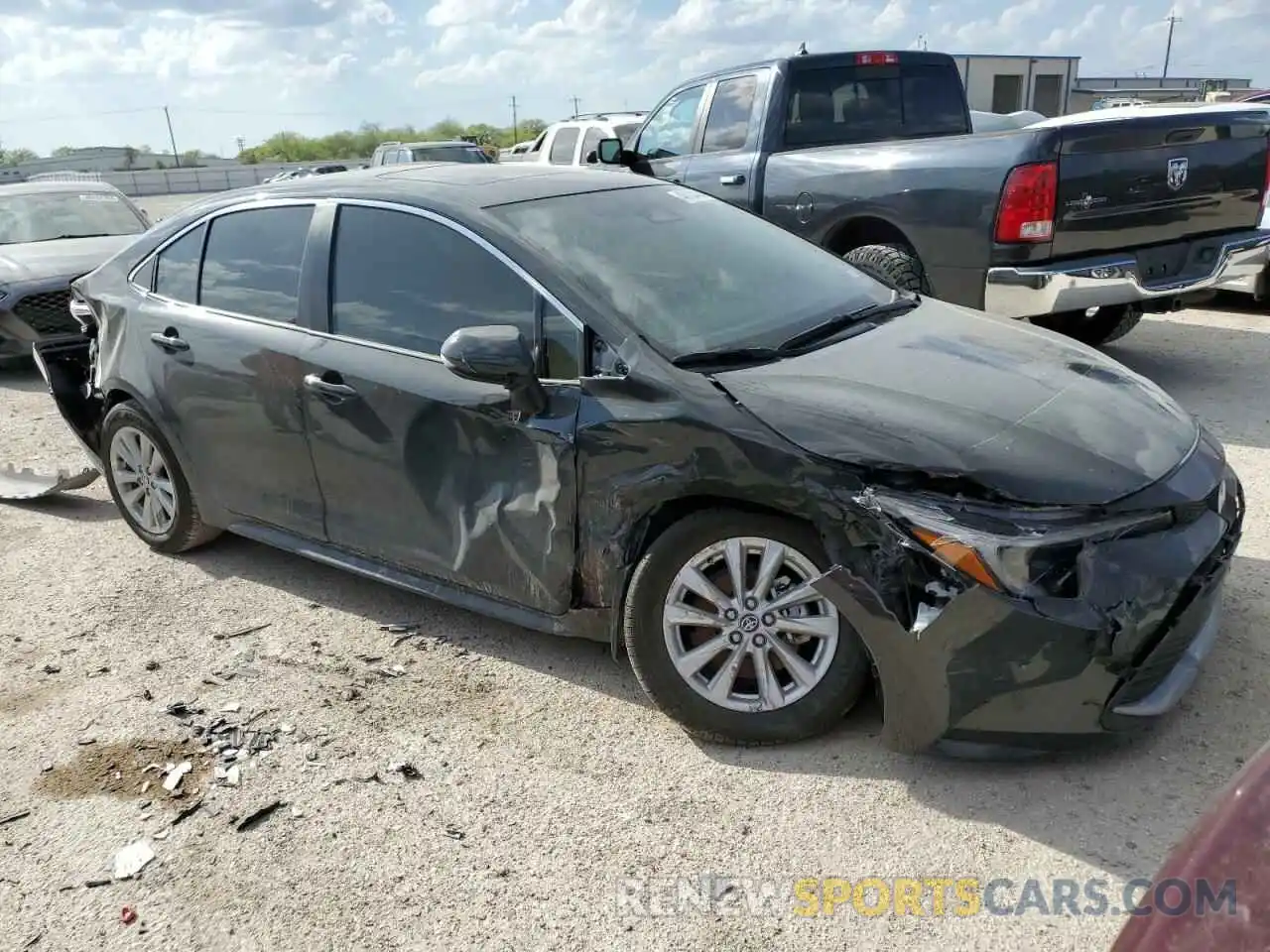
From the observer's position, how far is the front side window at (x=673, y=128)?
823 centimetres

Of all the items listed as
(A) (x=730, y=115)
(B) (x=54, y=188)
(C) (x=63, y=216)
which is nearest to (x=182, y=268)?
(A) (x=730, y=115)

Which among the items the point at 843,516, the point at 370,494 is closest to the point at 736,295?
the point at 843,516

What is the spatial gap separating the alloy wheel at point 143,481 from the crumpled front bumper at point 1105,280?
4425 millimetres

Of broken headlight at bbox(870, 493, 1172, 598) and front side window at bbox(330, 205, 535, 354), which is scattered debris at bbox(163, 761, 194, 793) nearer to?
front side window at bbox(330, 205, 535, 354)

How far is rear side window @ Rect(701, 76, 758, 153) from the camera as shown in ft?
25.5

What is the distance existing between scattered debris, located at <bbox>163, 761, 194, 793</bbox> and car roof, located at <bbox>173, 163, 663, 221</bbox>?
199 cm

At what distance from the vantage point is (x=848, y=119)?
25.7 ft

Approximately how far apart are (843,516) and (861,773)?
76 centimetres

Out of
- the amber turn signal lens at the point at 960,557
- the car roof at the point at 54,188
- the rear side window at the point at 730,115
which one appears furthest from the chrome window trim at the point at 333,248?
the car roof at the point at 54,188

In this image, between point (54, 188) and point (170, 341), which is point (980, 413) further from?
point (54, 188)

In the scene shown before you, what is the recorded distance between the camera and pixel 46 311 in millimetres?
8984

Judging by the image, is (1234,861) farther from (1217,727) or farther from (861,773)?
(1217,727)

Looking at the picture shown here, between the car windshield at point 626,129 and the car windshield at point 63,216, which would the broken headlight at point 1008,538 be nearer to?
the car windshield at point 63,216

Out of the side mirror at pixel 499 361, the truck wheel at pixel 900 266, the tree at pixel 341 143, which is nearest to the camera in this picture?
the side mirror at pixel 499 361
